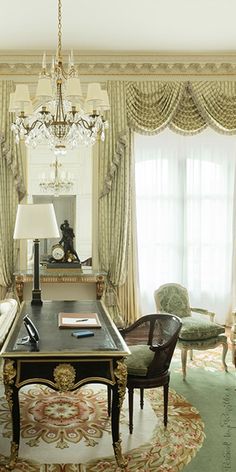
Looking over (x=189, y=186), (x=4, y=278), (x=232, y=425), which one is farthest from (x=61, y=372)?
(x=189, y=186)

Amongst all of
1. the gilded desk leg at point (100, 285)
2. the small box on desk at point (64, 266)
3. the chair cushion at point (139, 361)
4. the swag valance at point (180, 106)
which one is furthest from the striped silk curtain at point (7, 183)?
the chair cushion at point (139, 361)

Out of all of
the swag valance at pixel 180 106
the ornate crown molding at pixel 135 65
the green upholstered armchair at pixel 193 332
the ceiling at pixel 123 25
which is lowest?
the green upholstered armchair at pixel 193 332

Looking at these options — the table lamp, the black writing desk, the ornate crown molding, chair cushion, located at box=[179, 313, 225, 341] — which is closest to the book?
the black writing desk

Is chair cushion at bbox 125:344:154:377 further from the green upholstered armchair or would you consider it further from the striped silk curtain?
the striped silk curtain

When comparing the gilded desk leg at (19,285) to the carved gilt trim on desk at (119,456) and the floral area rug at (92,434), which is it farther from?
the carved gilt trim on desk at (119,456)

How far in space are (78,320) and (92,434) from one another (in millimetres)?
727

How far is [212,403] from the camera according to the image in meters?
3.79

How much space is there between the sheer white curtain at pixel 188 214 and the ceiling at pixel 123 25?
1147mm

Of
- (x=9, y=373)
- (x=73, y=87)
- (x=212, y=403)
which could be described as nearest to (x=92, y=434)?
(x=9, y=373)

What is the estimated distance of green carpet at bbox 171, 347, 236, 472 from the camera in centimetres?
292

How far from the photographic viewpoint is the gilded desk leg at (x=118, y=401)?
108 inches

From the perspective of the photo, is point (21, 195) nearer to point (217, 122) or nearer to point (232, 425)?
point (217, 122)

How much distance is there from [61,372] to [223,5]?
135 inches

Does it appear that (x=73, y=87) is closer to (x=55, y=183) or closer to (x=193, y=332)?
(x=193, y=332)
